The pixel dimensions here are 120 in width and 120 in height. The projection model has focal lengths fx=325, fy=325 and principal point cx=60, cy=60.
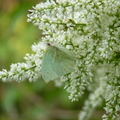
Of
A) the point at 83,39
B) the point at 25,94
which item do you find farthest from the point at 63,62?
the point at 25,94

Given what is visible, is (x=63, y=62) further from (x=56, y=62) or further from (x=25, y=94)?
(x=25, y=94)

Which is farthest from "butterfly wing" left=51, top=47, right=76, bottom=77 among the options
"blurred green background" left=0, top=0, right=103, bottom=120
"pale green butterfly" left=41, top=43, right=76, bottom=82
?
"blurred green background" left=0, top=0, right=103, bottom=120

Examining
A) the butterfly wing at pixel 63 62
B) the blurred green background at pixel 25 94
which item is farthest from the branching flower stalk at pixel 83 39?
the blurred green background at pixel 25 94

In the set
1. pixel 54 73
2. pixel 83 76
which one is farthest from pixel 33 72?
pixel 83 76

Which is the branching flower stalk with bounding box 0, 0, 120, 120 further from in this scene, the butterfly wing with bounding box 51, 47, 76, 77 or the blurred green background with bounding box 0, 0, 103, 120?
the blurred green background with bounding box 0, 0, 103, 120

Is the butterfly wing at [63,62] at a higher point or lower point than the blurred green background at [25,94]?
lower

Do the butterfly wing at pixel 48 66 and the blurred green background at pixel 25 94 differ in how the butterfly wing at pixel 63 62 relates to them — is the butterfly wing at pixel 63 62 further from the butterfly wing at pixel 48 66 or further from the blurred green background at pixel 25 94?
the blurred green background at pixel 25 94
